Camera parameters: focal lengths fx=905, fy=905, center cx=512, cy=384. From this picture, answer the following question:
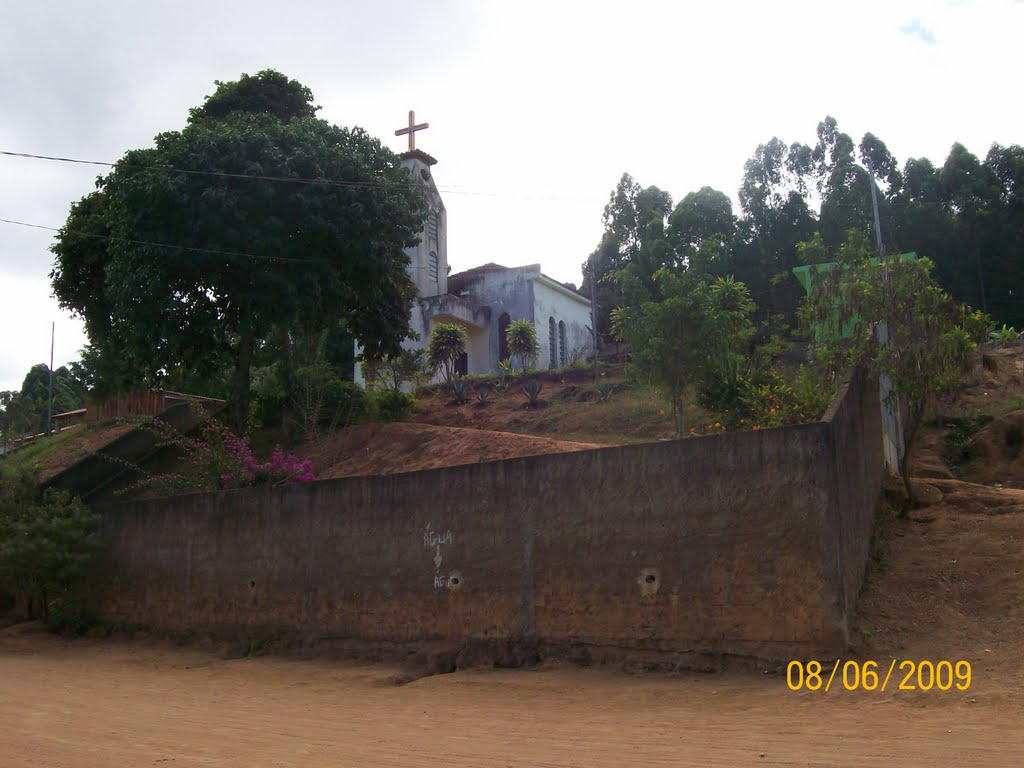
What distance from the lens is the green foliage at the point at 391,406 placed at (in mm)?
23500

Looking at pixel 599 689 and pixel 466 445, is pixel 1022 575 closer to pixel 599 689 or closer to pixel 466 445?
pixel 599 689

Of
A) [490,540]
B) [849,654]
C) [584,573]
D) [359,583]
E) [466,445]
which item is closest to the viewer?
[849,654]

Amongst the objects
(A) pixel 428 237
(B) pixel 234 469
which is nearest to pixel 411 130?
(A) pixel 428 237

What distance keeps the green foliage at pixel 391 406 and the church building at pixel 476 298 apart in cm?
977

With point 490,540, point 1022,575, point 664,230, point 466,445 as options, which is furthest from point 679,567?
point 664,230

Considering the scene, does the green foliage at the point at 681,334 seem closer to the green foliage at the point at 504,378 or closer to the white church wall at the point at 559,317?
the green foliage at the point at 504,378

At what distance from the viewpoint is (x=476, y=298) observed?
36125 millimetres

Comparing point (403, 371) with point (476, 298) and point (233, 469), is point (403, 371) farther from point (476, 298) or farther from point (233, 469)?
point (233, 469)

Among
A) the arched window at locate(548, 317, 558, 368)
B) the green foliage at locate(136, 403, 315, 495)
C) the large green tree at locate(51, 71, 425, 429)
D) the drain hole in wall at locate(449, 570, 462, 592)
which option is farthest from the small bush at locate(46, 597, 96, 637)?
the arched window at locate(548, 317, 558, 368)

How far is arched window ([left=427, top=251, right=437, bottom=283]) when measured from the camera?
1390 inches

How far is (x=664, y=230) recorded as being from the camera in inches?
1391

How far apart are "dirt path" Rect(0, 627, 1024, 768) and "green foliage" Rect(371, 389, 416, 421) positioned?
468 inches

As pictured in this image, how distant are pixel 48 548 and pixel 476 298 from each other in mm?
21952

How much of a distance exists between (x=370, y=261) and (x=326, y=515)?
9229 millimetres
